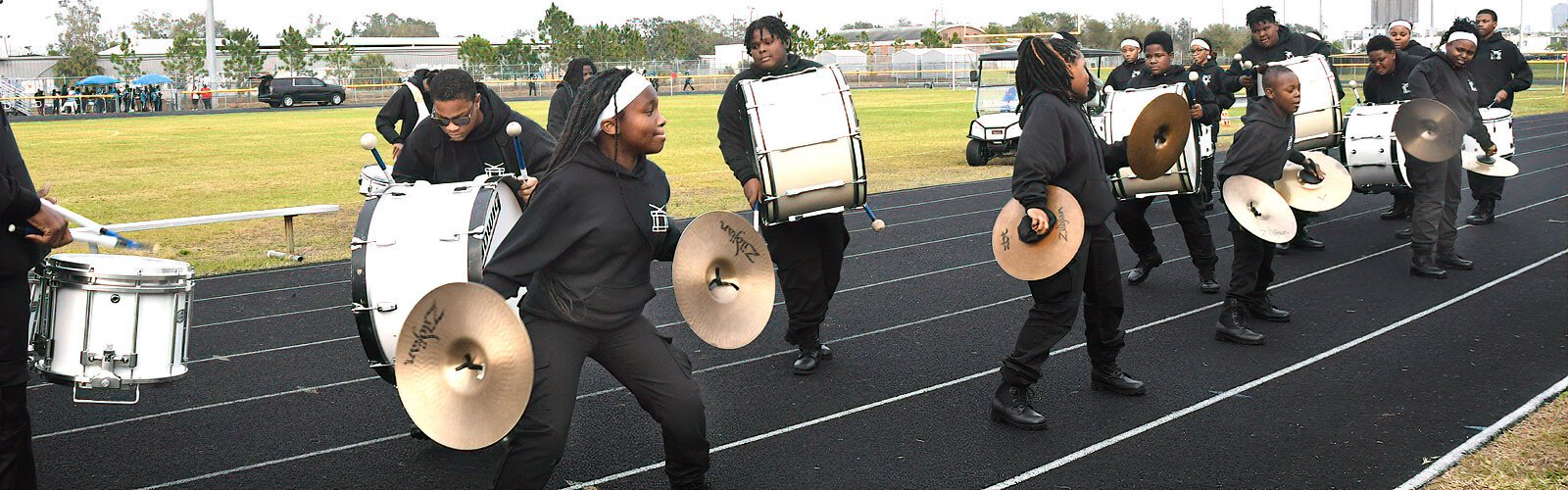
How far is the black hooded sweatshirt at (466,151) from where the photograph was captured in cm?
593

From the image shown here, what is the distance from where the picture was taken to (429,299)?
3742 mm

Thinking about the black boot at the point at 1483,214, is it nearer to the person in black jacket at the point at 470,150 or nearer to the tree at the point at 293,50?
the person in black jacket at the point at 470,150

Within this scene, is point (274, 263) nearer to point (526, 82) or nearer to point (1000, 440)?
point (1000, 440)

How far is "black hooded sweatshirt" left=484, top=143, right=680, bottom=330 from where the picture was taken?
409cm

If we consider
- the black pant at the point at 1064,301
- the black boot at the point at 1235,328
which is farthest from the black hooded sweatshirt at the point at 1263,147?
the black pant at the point at 1064,301

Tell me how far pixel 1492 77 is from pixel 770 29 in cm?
802

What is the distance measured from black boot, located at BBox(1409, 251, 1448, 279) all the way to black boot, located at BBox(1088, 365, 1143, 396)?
4.18m

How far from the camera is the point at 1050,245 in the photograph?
17.4 ft

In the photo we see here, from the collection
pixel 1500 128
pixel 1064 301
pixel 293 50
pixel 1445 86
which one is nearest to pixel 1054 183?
pixel 1064 301

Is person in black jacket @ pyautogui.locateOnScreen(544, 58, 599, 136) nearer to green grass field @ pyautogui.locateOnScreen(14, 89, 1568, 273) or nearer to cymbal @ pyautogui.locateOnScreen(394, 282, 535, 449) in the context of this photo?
green grass field @ pyautogui.locateOnScreen(14, 89, 1568, 273)

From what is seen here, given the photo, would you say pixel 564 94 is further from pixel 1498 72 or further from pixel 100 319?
pixel 1498 72

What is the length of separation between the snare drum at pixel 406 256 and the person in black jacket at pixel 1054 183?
7.53 ft

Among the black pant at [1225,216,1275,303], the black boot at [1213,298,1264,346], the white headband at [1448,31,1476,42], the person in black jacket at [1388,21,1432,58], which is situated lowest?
the black boot at [1213,298,1264,346]

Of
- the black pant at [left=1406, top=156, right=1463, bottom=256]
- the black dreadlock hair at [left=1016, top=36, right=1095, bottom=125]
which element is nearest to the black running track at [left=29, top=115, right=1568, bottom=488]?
the black pant at [left=1406, top=156, right=1463, bottom=256]
